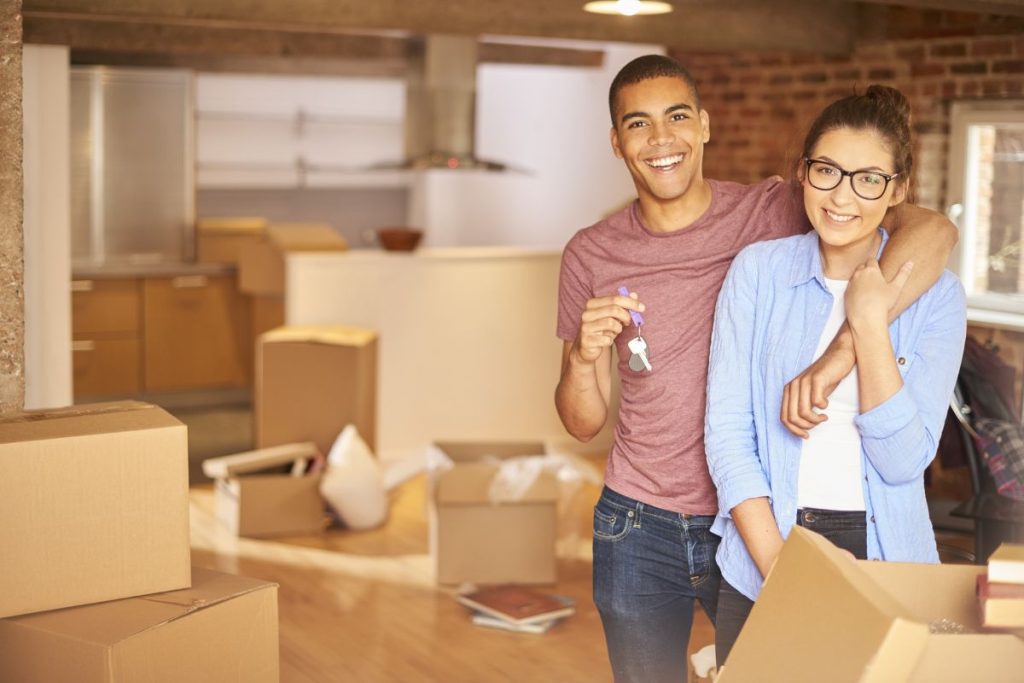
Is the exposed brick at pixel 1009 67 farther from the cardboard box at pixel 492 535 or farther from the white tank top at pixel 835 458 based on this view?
the white tank top at pixel 835 458

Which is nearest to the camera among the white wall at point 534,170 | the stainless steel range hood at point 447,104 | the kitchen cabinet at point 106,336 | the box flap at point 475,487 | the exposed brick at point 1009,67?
the box flap at point 475,487

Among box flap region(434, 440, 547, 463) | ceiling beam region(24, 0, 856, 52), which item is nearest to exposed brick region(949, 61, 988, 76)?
ceiling beam region(24, 0, 856, 52)

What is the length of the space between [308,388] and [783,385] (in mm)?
4081

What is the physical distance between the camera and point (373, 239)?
9492 millimetres

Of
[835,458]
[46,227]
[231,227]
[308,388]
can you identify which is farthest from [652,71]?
[231,227]

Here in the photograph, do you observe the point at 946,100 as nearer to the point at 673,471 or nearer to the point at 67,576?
the point at 673,471

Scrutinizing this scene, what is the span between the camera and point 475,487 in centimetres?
454

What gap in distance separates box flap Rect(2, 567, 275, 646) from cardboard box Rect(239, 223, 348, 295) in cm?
415

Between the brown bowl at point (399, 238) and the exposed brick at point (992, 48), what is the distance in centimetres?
283

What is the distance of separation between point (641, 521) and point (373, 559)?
9.89 feet

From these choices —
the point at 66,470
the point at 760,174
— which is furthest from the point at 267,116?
the point at 66,470

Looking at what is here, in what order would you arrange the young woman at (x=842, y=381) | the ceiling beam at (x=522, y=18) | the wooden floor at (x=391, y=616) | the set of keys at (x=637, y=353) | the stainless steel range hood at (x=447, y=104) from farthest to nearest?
1. the stainless steel range hood at (x=447, y=104)
2. the ceiling beam at (x=522, y=18)
3. the wooden floor at (x=391, y=616)
4. the set of keys at (x=637, y=353)
5. the young woman at (x=842, y=381)

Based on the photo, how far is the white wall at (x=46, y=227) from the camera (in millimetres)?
4195

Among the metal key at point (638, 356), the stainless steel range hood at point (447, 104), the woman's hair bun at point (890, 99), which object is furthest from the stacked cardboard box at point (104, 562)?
the stainless steel range hood at point (447, 104)
